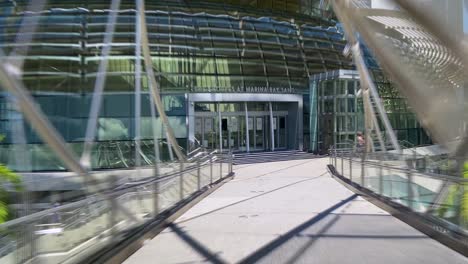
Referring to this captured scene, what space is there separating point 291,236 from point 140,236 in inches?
98.1

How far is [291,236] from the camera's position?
837 cm

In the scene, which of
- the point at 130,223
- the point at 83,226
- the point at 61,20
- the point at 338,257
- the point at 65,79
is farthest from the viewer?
the point at 61,20

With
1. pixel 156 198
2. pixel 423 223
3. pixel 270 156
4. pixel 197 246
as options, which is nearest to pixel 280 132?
pixel 270 156

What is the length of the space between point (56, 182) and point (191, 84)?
29886mm

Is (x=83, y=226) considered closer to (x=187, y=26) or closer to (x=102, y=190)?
(x=102, y=190)

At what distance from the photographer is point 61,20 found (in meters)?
35.9

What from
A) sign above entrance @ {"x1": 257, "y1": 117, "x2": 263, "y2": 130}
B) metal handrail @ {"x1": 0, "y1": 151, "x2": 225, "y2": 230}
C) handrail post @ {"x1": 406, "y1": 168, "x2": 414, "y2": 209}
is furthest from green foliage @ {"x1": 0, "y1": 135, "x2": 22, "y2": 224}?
sign above entrance @ {"x1": 257, "y1": 117, "x2": 263, "y2": 130}

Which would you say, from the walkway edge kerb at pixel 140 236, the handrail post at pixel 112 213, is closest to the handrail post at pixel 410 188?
the walkway edge kerb at pixel 140 236

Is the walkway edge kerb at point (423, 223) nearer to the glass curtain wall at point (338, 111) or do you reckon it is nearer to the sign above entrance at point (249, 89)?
the glass curtain wall at point (338, 111)

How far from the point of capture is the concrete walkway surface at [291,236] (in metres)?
6.85

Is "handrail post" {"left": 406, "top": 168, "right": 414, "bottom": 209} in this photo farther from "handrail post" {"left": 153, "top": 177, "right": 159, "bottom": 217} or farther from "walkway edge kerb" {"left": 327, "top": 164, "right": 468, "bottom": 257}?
"handrail post" {"left": 153, "top": 177, "right": 159, "bottom": 217}

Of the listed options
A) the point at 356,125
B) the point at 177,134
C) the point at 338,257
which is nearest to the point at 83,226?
the point at 338,257

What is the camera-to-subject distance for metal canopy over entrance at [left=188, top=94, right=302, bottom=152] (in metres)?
36.7

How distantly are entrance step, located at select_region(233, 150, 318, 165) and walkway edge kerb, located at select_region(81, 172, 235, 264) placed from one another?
2059cm
